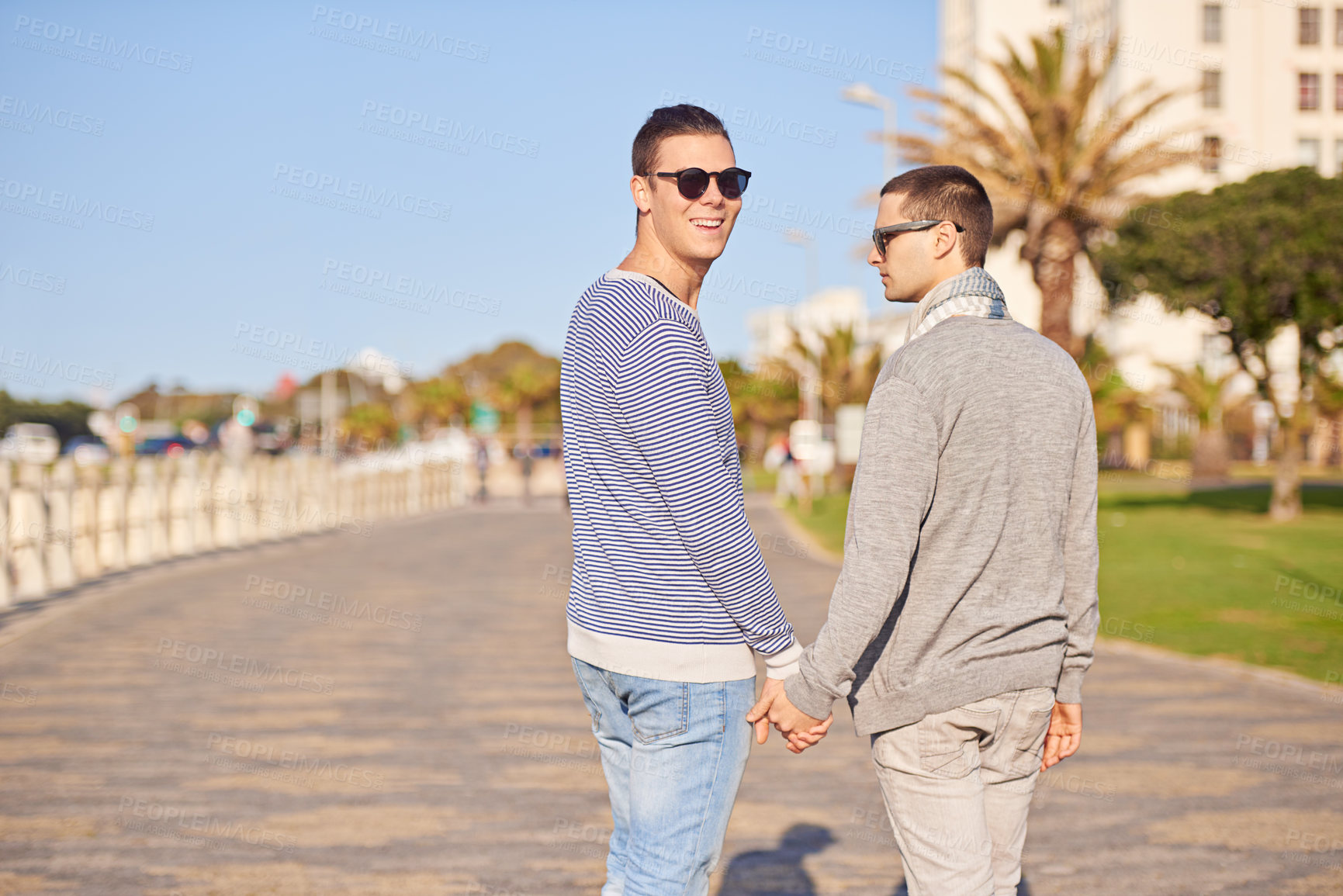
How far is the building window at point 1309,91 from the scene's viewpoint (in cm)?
5822

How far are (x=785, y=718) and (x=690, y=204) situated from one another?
1.02 metres

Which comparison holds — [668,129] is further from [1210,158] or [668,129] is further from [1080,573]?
[1210,158]

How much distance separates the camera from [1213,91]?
58406 millimetres

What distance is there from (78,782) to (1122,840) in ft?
14.2

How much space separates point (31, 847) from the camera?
187 inches

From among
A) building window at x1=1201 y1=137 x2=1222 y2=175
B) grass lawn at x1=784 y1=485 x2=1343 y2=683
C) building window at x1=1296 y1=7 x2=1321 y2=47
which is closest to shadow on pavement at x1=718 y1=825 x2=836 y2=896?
grass lawn at x1=784 y1=485 x2=1343 y2=683

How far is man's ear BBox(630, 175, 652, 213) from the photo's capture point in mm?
2664

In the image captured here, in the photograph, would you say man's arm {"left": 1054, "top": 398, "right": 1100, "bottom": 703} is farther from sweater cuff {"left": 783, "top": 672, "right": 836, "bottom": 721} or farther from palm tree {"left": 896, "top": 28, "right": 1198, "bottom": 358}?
palm tree {"left": 896, "top": 28, "right": 1198, "bottom": 358}

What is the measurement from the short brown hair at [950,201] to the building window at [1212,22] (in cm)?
6262

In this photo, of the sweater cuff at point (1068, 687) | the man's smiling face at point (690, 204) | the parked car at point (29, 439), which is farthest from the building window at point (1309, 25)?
the man's smiling face at point (690, 204)

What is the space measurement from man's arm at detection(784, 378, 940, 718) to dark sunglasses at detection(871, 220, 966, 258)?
37cm

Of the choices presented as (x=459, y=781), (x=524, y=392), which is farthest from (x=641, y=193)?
(x=524, y=392)

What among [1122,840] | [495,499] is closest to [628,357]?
[1122,840]

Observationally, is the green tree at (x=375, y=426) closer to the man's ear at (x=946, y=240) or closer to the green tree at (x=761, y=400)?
the green tree at (x=761, y=400)
